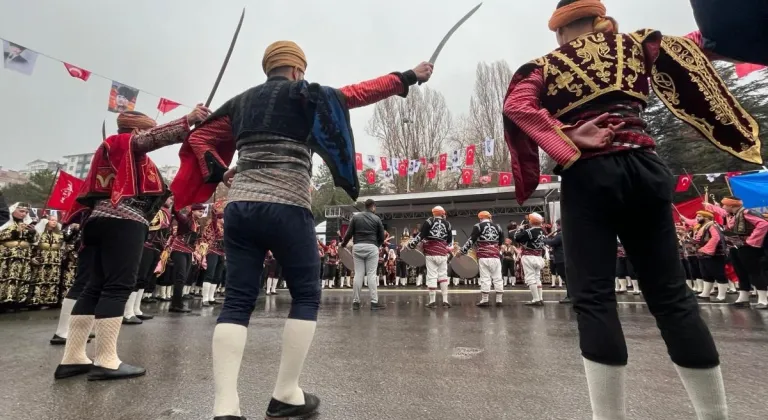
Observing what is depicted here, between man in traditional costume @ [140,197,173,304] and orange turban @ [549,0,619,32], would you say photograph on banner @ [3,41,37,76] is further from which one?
orange turban @ [549,0,619,32]

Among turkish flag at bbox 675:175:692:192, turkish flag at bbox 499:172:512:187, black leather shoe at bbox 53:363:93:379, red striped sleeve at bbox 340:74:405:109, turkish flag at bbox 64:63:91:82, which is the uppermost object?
turkish flag at bbox 499:172:512:187

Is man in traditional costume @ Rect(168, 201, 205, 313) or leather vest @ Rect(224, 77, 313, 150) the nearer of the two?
leather vest @ Rect(224, 77, 313, 150)

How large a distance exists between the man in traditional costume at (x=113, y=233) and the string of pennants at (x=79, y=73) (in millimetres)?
9406

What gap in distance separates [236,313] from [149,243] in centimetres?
589

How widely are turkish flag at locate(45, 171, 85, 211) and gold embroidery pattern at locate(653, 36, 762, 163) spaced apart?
11577 millimetres

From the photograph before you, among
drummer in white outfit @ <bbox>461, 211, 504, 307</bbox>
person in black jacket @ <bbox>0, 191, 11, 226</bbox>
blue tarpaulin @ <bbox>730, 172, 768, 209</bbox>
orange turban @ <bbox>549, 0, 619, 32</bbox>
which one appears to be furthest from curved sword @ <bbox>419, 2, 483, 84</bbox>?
blue tarpaulin @ <bbox>730, 172, 768, 209</bbox>

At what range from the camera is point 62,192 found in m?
10.4

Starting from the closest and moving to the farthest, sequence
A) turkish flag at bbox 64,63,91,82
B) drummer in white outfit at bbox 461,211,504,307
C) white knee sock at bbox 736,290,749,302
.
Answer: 1. white knee sock at bbox 736,290,749,302
2. drummer in white outfit at bbox 461,211,504,307
3. turkish flag at bbox 64,63,91,82

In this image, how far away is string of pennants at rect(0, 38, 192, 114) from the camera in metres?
9.73

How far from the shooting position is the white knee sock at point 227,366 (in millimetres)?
1866

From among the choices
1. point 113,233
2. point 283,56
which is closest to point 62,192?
point 113,233

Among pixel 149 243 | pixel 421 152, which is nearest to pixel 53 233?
pixel 149 243

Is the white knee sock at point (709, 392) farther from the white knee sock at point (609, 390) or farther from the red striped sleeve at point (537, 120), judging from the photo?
the red striped sleeve at point (537, 120)

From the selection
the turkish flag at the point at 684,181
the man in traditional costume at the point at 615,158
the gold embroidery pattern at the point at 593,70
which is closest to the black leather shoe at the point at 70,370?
the man in traditional costume at the point at 615,158
